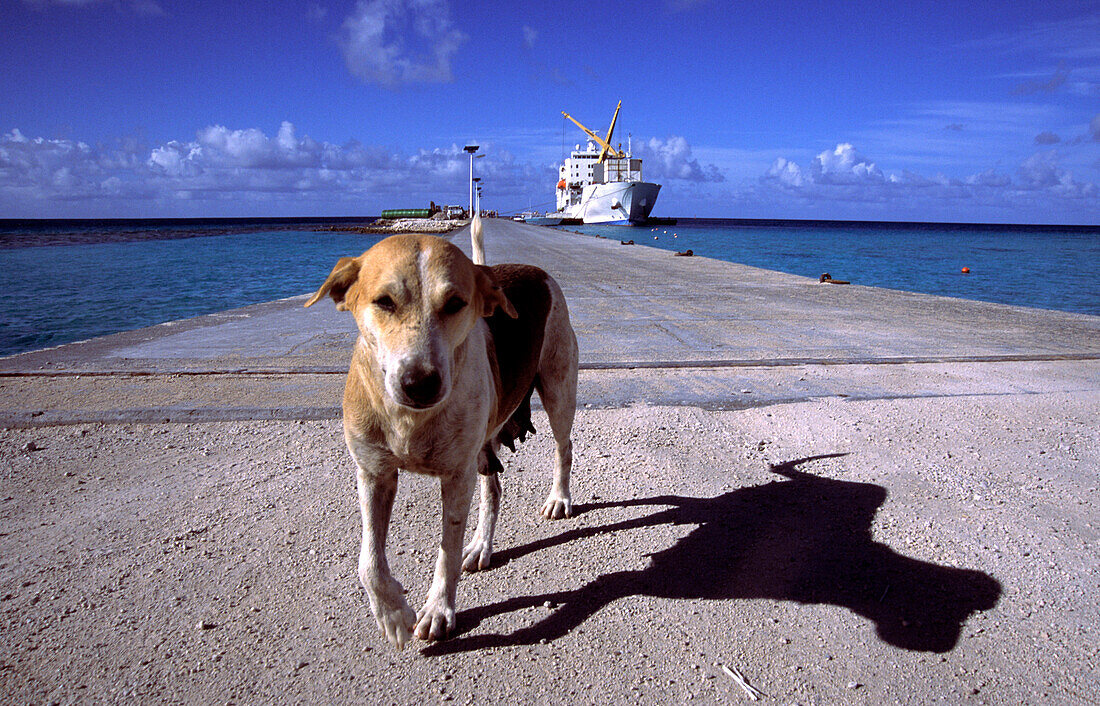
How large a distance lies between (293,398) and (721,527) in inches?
145

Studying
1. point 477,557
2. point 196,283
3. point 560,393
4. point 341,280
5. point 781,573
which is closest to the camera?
point 341,280

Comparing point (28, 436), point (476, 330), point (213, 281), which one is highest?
point (476, 330)

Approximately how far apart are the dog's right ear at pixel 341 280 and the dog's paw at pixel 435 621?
124cm

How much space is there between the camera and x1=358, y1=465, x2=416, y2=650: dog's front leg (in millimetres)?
2373

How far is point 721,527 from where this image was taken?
11.1 ft

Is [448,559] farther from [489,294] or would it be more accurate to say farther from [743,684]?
[743,684]

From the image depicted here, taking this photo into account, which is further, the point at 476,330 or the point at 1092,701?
the point at 476,330

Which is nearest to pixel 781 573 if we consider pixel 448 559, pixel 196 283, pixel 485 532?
pixel 485 532

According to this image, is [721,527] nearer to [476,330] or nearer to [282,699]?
[476,330]

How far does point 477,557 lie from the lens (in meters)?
3.04

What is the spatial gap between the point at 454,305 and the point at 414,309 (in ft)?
0.50

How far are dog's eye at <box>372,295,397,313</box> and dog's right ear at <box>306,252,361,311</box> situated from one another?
0.73ft

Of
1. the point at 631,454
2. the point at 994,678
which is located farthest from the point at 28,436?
the point at 994,678

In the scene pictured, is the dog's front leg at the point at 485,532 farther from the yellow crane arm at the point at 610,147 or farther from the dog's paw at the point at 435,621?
the yellow crane arm at the point at 610,147
